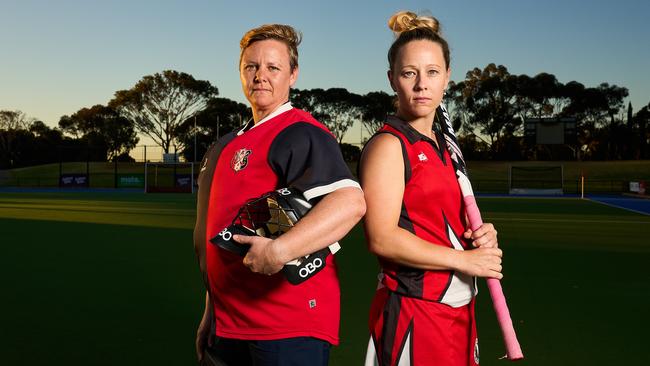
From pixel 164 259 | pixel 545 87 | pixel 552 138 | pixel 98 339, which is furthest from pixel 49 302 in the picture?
pixel 545 87

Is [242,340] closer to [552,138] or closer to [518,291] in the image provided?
[518,291]

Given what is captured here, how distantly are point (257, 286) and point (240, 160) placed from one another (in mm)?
447

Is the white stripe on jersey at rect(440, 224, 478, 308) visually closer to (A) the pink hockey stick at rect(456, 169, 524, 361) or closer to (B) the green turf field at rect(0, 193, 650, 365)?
(A) the pink hockey stick at rect(456, 169, 524, 361)

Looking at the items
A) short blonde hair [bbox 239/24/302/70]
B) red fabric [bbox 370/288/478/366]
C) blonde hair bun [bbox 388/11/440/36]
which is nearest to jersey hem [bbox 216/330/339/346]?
red fabric [bbox 370/288/478/366]

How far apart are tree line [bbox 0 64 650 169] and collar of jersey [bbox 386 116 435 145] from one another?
75.6m

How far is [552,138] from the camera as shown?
218ft

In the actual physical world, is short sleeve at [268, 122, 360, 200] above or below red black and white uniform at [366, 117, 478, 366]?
above

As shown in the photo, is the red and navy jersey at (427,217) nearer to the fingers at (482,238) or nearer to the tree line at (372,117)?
the fingers at (482,238)

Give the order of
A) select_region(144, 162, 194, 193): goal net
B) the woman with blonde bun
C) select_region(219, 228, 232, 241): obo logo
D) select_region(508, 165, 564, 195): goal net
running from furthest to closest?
select_region(508, 165, 564, 195): goal net, select_region(144, 162, 194, 193): goal net, the woman with blonde bun, select_region(219, 228, 232, 241): obo logo

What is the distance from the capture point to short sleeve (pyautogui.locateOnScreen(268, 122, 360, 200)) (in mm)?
2189

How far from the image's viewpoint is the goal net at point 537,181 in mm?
49719

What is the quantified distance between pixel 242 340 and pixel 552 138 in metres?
68.3

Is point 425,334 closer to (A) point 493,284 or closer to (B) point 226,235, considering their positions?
(A) point 493,284

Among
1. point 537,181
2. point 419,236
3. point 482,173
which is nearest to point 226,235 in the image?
point 419,236
